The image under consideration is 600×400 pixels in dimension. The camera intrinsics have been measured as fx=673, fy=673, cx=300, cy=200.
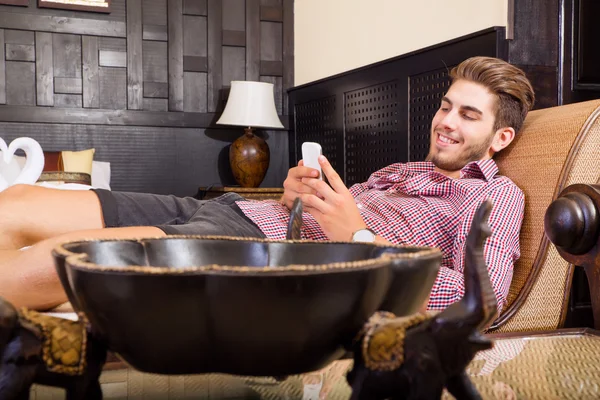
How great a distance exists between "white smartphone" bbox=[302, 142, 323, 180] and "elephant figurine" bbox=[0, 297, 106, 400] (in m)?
1.08

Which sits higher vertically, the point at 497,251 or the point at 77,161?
the point at 77,161

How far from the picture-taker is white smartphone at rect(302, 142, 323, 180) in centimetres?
149

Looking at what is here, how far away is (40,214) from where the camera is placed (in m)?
1.52

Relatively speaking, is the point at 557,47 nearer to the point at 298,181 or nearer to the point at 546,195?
the point at 546,195

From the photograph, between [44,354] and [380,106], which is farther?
[380,106]

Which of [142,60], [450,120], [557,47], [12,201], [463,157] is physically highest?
[142,60]

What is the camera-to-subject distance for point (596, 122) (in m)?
1.53

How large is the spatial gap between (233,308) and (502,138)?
158cm

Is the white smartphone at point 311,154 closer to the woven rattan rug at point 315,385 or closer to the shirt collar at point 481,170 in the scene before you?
the shirt collar at point 481,170

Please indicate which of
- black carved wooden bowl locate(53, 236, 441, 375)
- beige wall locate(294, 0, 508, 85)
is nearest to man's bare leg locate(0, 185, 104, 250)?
black carved wooden bowl locate(53, 236, 441, 375)

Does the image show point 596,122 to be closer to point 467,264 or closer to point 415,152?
point 467,264

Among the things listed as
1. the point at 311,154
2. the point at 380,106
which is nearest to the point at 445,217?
the point at 311,154

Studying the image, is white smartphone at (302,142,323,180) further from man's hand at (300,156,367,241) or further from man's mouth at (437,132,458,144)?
man's mouth at (437,132,458,144)

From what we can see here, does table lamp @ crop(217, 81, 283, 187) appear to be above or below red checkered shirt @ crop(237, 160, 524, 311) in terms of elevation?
above
